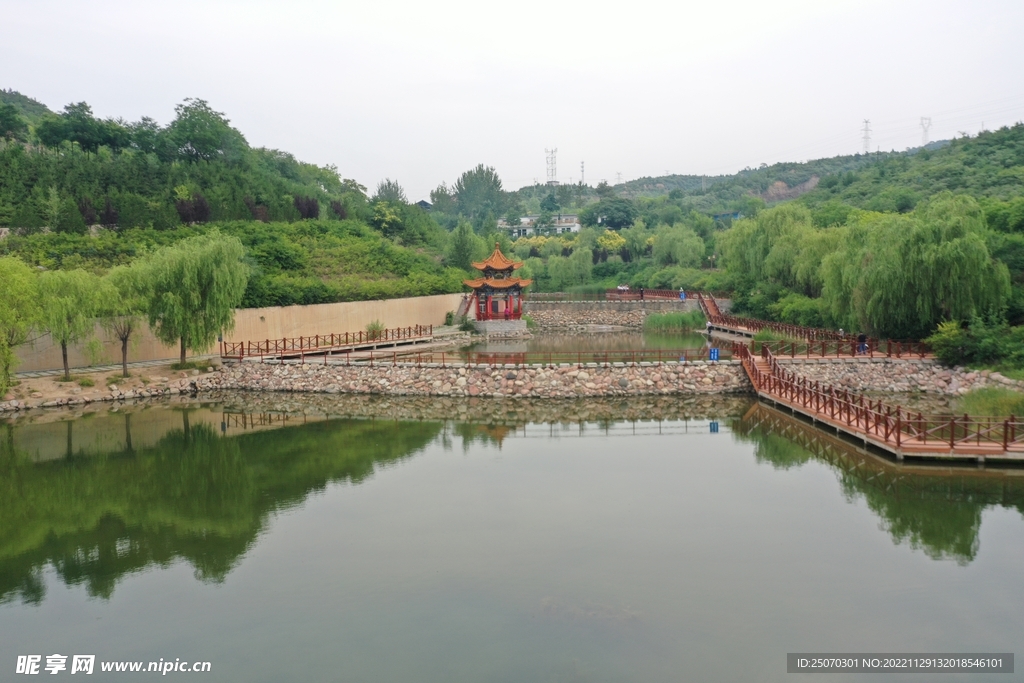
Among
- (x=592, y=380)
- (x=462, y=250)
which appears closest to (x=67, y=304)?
(x=592, y=380)

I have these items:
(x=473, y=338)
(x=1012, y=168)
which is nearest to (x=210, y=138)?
(x=473, y=338)

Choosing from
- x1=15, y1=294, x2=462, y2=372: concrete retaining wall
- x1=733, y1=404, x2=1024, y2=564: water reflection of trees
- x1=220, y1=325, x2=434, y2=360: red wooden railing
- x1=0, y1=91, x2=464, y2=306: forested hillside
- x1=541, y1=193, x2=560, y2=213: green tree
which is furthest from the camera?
x1=541, y1=193, x2=560, y2=213: green tree

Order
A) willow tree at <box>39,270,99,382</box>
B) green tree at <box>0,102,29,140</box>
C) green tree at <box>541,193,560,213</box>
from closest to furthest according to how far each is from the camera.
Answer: willow tree at <box>39,270,99,382</box> < green tree at <box>0,102,29,140</box> < green tree at <box>541,193,560,213</box>

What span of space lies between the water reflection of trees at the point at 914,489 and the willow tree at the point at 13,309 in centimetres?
1968

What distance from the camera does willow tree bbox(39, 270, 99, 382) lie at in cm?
2272

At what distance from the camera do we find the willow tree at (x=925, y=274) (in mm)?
24438

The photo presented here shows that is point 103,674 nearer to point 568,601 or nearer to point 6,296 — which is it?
point 568,601

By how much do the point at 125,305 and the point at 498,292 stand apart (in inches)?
841

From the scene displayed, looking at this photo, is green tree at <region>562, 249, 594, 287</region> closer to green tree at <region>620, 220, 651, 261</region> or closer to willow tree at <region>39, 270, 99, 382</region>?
green tree at <region>620, 220, 651, 261</region>

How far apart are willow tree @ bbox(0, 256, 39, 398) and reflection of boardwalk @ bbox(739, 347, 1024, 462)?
21439 mm

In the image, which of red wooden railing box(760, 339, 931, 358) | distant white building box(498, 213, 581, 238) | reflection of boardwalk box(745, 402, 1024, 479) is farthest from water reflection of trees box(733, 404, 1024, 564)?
distant white building box(498, 213, 581, 238)

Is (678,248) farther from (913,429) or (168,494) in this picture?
(168,494)

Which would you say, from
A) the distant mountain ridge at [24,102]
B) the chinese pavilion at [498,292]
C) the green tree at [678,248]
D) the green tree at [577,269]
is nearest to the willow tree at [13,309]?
the chinese pavilion at [498,292]

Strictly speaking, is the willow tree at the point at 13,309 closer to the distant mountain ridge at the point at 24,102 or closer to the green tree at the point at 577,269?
the green tree at the point at 577,269
